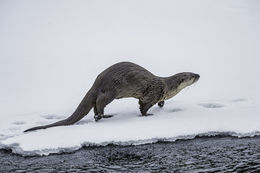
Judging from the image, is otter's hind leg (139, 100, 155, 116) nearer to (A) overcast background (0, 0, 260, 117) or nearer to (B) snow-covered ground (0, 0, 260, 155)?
(B) snow-covered ground (0, 0, 260, 155)

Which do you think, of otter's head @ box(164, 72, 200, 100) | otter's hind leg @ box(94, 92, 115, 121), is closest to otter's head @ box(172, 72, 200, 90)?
otter's head @ box(164, 72, 200, 100)

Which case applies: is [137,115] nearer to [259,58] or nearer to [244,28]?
[259,58]

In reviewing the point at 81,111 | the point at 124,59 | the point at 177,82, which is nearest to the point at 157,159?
the point at 81,111

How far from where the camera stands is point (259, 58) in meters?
8.48

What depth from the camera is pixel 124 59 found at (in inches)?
324

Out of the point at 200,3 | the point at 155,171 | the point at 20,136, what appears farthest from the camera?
the point at 200,3

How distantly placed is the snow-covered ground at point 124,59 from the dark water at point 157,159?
0.14 m

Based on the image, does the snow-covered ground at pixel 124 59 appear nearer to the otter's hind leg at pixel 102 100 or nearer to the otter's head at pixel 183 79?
the otter's hind leg at pixel 102 100

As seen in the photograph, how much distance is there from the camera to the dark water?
12.5 ft

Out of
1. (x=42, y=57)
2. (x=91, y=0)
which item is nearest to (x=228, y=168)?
(x=42, y=57)

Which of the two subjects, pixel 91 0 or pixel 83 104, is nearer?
pixel 83 104

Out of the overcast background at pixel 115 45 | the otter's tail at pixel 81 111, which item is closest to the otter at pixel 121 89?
the otter's tail at pixel 81 111

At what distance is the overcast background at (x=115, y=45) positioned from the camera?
21.9 ft

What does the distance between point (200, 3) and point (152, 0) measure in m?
1.42
